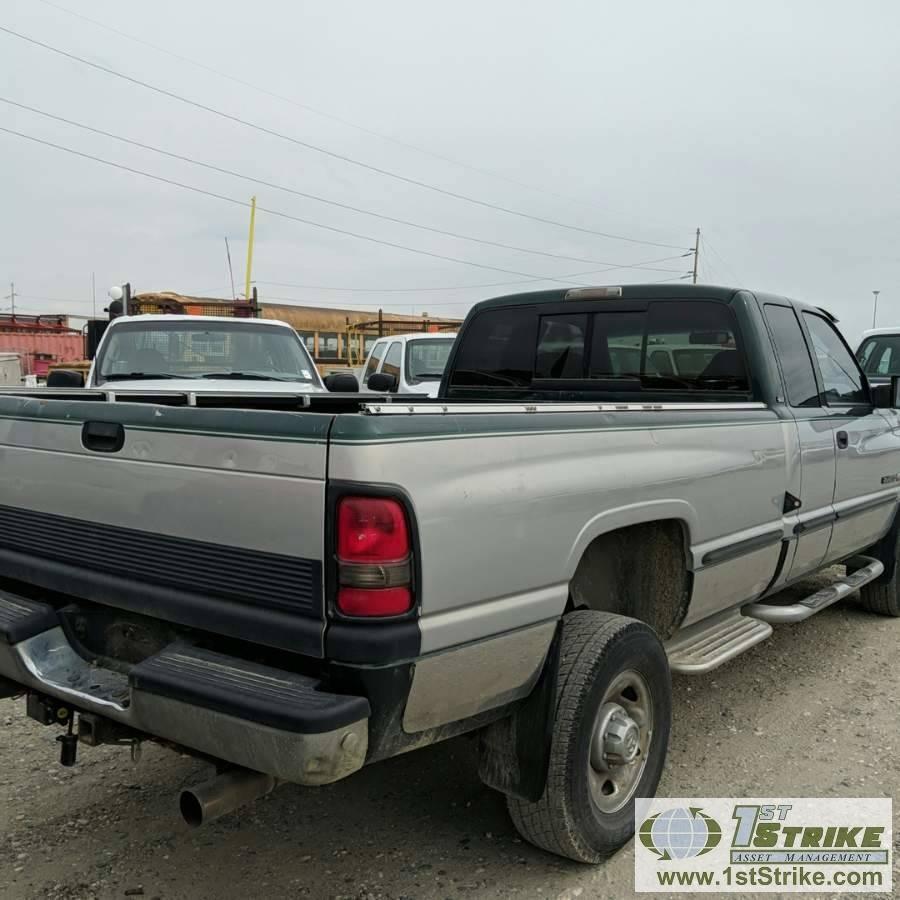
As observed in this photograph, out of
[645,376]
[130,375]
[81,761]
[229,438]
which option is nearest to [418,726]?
[229,438]

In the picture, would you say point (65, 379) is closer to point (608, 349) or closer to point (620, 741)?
point (608, 349)

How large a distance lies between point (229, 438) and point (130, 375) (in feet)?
17.6

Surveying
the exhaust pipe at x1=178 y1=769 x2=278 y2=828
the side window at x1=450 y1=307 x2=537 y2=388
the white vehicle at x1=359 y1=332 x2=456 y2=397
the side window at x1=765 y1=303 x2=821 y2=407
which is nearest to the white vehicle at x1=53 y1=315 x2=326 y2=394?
the side window at x1=450 y1=307 x2=537 y2=388

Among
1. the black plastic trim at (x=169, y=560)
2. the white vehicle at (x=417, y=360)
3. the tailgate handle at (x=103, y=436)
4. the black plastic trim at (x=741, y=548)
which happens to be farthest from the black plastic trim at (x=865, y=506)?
the white vehicle at (x=417, y=360)

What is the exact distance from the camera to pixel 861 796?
3527 mm

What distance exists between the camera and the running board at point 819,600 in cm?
418

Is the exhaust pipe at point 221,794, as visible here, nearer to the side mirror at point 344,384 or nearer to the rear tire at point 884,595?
the side mirror at point 344,384

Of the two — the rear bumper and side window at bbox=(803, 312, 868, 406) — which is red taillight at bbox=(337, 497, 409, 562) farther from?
side window at bbox=(803, 312, 868, 406)

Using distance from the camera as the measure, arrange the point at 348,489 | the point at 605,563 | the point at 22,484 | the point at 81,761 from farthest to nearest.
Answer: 1. the point at 81,761
2. the point at 605,563
3. the point at 22,484
4. the point at 348,489

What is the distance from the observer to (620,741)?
2.97 m

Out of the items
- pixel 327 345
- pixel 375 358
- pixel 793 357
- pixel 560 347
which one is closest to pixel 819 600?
pixel 793 357

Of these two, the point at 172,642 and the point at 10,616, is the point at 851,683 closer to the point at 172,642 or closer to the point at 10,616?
the point at 172,642

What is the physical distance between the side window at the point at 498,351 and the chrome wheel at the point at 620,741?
2.09 metres

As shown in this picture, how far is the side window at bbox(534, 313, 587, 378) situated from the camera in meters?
4.65
